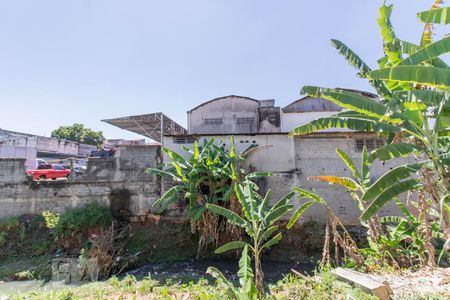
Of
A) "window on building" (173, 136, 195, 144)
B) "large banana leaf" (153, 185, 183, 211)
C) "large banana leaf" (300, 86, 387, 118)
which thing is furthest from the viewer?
"window on building" (173, 136, 195, 144)

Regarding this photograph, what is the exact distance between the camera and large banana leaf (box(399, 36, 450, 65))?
3.18 meters

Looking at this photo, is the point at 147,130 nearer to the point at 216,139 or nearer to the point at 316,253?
the point at 216,139

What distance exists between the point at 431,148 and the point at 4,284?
10.8 metres

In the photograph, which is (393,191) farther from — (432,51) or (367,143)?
(367,143)

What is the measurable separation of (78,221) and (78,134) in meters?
27.5

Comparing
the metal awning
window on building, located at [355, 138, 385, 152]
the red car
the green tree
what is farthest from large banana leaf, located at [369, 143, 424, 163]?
the green tree

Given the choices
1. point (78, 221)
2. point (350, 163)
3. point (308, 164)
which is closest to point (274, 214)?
point (350, 163)

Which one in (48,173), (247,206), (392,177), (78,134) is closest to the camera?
(392,177)

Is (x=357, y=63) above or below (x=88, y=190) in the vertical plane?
above

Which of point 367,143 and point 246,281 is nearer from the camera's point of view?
point 246,281

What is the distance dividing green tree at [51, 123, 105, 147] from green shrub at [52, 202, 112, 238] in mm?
25125

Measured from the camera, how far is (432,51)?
10.6ft

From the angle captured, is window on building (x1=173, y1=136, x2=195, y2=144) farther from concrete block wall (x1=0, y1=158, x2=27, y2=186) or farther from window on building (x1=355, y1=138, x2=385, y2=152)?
window on building (x1=355, y1=138, x2=385, y2=152)

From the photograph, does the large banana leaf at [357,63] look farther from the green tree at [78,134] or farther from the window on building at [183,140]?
the green tree at [78,134]
